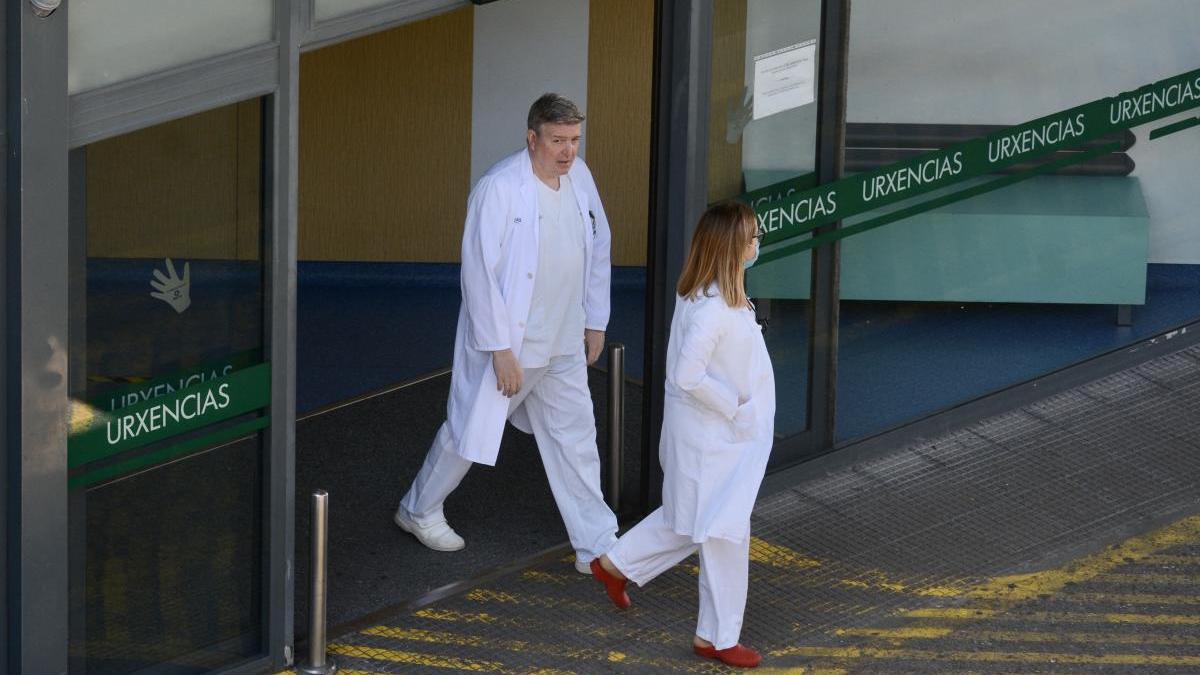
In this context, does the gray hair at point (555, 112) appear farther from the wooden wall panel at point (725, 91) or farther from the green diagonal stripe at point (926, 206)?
the green diagonal stripe at point (926, 206)

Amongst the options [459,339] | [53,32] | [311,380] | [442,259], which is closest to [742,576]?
[459,339]

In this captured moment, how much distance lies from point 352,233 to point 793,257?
14.2 feet

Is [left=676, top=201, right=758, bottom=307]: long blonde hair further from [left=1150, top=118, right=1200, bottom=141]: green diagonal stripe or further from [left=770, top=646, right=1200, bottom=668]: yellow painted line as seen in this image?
[left=1150, top=118, right=1200, bottom=141]: green diagonal stripe

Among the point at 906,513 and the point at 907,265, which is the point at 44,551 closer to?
the point at 906,513

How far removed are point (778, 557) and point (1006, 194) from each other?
2.24 metres

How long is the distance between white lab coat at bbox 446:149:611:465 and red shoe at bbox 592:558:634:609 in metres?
0.62

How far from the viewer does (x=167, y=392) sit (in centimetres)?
577

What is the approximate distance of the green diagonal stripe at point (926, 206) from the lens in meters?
7.95

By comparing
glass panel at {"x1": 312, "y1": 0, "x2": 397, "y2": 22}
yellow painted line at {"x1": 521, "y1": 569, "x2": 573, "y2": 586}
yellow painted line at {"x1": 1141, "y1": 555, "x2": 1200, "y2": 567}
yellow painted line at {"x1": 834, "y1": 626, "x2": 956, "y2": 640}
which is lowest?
yellow painted line at {"x1": 834, "y1": 626, "x2": 956, "y2": 640}

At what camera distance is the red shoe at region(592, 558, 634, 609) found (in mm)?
6707

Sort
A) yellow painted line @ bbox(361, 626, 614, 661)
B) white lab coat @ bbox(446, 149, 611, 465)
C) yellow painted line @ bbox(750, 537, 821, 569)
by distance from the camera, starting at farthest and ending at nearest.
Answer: yellow painted line @ bbox(750, 537, 821, 569), white lab coat @ bbox(446, 149, 611, 465), yellow painted line @ bbox(361, 626, 614, 661)

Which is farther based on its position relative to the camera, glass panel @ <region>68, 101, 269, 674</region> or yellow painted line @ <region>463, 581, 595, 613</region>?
yellow painted line @ <region>463, 581, 595, 613</region>

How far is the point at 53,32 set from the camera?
203 inches

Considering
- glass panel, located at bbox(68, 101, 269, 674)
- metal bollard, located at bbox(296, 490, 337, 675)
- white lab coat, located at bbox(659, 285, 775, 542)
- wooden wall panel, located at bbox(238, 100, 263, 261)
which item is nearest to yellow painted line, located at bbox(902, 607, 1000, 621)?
white lab coat, located at bbox(659, 285, 775, 542)
